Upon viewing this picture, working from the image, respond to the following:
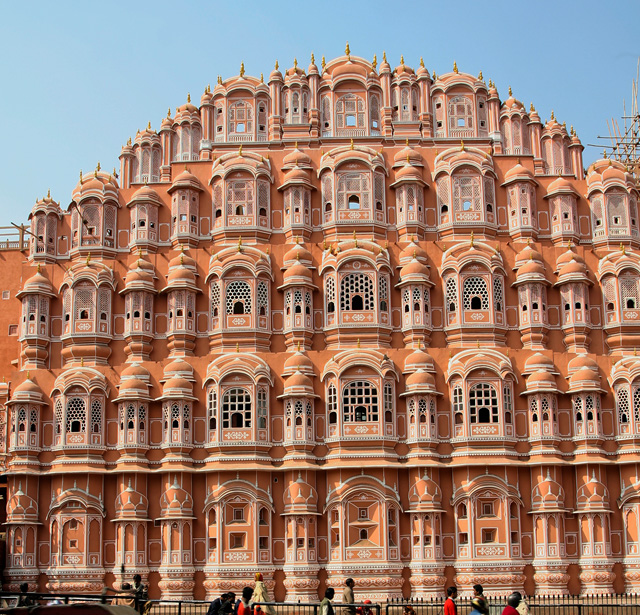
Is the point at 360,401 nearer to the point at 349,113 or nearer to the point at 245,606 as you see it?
the point at 349,113

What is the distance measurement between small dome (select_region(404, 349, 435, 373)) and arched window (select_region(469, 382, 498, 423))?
2260 mm

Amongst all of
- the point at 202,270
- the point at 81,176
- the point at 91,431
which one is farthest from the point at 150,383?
the point at 81,176

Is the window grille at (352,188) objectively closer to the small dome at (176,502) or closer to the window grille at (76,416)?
the window grille at (76,416)

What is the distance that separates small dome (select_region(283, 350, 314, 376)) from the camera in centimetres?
4691

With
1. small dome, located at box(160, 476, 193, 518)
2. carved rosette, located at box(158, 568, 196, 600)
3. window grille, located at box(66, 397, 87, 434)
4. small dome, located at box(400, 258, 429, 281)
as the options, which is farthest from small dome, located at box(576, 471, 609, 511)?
window grille, located at box(66, 397, 87, 434)

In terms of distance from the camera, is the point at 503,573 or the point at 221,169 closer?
the point at 503,573

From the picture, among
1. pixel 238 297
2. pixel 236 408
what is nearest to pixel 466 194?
pixel 238 297

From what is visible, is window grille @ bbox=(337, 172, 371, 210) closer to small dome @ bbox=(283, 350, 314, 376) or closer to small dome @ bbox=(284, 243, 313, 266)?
small dome @ bbox=(284, 243, 313, 266)

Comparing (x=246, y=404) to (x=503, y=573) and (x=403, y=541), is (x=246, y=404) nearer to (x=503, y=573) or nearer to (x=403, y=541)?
(x=403, y=541)

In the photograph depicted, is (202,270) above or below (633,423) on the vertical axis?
above

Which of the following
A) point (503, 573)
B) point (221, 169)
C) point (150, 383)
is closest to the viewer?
point (503, 573)

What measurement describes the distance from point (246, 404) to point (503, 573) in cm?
1385

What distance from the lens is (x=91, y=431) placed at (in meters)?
47.2

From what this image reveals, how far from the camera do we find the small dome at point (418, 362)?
154 ft
